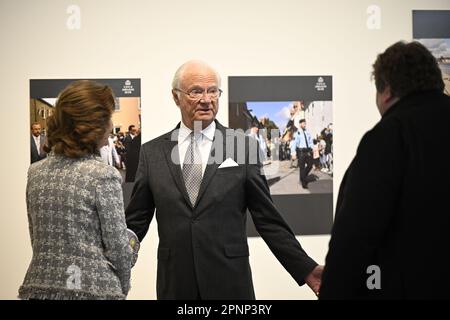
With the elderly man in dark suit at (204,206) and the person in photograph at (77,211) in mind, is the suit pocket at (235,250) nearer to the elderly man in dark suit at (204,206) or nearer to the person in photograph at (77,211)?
the elderly man in dark suit at (204,206)

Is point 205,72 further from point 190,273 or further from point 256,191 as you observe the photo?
point 190,273

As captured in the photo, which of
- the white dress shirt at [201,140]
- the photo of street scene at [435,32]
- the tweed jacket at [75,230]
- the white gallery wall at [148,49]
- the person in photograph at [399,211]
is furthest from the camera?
the photo of street scene at [435,32]

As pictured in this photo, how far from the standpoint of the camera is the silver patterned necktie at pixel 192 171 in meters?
3.12

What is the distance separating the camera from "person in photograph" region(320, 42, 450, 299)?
206cm

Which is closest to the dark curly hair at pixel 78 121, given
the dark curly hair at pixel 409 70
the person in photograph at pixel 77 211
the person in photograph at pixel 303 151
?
the person in photograph at pixel 77 211

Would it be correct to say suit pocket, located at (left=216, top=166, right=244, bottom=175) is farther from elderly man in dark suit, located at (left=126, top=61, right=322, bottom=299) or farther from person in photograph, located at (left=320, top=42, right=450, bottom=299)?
person in photograph, located at (left=320, top=42, right=450, bottom=299)

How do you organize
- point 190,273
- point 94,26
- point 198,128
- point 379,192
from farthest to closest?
point 94,26 < point 198,128 < point 190,273 < point 379,192

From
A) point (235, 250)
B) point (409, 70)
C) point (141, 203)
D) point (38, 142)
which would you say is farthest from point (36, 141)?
point (409, 70)

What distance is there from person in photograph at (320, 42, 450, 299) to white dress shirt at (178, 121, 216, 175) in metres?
1.18

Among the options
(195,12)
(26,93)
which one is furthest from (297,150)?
(26,93)

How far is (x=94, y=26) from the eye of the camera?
473 centimetres

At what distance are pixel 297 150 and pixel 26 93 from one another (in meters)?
2.11

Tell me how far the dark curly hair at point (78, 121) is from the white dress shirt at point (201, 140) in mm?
847

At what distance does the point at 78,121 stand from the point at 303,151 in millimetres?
2842
